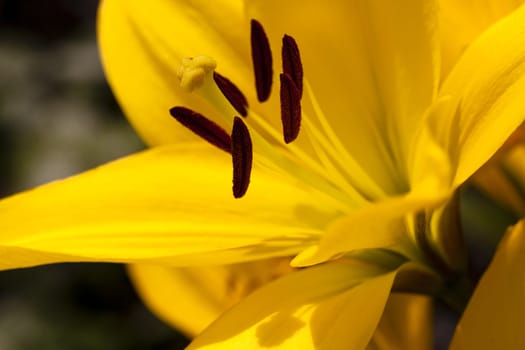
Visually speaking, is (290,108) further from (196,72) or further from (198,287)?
(198,287)

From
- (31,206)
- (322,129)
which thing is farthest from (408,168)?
(31,206)

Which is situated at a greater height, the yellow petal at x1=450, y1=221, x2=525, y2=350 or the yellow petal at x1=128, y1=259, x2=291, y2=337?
the yellow petal at x1=450, y1=221, x2=525, y2=350

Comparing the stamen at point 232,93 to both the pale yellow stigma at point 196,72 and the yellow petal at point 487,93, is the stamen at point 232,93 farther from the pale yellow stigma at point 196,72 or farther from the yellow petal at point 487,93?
the yellow petal at point 487,93

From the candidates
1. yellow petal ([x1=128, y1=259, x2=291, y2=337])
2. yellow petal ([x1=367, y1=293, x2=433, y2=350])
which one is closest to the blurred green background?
yellow petal ([x1=128, y1=259, x2=291, y2=337])

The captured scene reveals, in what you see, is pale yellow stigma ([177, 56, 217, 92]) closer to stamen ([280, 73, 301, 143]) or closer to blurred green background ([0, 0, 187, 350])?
stamen ([280, 73, 301, 143])

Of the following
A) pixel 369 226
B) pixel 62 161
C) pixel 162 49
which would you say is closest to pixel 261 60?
pixel 162 49
